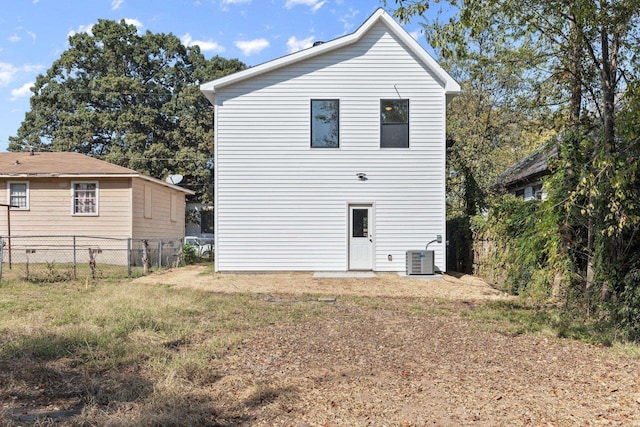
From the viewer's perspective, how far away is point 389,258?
13.7 meters

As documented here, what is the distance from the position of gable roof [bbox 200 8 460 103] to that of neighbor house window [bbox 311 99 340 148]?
A: 1371 mm

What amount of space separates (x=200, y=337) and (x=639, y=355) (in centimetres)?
519

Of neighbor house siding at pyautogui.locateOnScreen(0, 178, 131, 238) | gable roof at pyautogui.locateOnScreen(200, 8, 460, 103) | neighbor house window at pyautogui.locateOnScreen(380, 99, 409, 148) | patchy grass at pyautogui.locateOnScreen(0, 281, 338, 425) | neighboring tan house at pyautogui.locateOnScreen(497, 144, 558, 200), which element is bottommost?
patchy grass at pyautogui.locateOnScreen(0, 281, 338, 425)

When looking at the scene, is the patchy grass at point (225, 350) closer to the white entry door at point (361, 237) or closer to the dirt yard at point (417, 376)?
the dirt yard at point (417, 376)

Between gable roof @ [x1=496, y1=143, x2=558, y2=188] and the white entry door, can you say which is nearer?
the white entry door

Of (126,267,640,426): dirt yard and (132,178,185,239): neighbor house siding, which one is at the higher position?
(132,178,185,239): neighbor house siding

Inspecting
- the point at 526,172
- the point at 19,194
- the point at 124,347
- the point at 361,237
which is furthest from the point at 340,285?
the point at 19,194

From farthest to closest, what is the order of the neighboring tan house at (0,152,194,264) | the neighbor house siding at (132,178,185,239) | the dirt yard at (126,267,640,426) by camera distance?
the neighbor house siding at (132,178,185,239) → the neighboring tan house at (0,152,194,264) → the dirt yard at (126,267,640,426)

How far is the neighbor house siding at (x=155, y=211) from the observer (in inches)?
691

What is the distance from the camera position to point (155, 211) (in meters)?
19.9

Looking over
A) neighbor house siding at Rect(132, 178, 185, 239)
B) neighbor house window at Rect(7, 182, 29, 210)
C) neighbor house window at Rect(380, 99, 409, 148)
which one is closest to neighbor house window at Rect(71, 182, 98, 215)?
neighbor house siding at Rect(132, 178, 185, 239)

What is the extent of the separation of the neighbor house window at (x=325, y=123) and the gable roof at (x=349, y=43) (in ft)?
4.50

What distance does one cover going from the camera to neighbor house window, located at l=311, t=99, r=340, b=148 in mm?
13781

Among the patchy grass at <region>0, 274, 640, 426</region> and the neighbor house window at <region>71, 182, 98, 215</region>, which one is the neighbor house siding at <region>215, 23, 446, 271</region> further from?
the neighbor house window at <region>71, 182, 98, 215</region>
